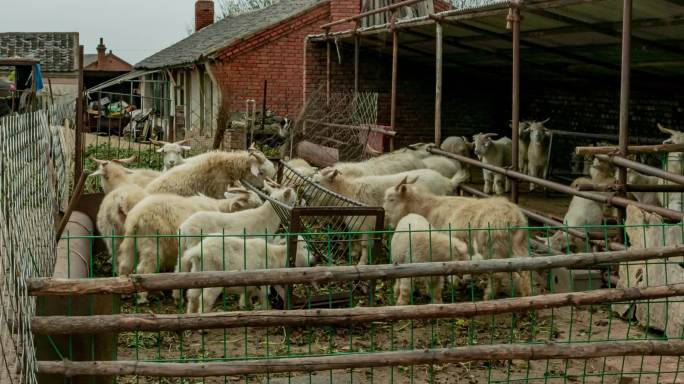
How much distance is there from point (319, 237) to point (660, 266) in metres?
4.21

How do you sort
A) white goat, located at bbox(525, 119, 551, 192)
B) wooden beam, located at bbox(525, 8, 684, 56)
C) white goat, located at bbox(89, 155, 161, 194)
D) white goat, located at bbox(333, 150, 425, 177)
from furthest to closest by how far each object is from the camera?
1. white goat, located at bbox(525, 119, 551, 192)
2. white goat, located at bbox(333, 150, 425, 177)
3. wooden beam, located at bbox(525, 8, 684, 56)
4. white goat, located at bbox(89, 155, 161, 194)

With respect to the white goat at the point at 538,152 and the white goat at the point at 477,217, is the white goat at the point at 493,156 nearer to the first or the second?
→ the white goat at the point at 538,152

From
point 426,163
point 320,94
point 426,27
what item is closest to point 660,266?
point 426,163

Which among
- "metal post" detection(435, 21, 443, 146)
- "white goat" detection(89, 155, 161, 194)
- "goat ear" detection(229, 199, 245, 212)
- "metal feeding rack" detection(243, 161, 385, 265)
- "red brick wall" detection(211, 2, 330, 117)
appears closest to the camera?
"metal feeding rack" detection(243, 161, 385, 265)

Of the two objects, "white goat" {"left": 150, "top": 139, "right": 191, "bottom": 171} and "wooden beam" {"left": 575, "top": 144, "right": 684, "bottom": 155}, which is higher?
"wooden beam" {"left": 575, "top": 144, "right": 684, "bottom": 155}

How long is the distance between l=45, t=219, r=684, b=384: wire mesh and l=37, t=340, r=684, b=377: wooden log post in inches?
34.8

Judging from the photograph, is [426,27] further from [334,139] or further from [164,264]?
[164,264]

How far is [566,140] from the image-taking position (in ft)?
69.7

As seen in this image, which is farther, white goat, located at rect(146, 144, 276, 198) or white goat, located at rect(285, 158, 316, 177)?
white goat, located at rect(285, 158, 316, 177)

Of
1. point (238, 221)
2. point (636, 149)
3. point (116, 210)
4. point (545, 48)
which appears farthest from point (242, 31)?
point (636, 149)

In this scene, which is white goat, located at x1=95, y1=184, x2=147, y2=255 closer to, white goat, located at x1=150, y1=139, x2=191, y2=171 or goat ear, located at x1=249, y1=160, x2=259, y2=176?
goat ear, located at x1=249, y1=160, x2=259, y2=176

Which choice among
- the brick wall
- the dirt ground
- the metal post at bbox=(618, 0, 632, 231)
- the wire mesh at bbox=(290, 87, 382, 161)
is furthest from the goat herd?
the brick wall

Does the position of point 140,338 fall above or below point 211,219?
below

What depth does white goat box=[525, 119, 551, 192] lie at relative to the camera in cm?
1798
